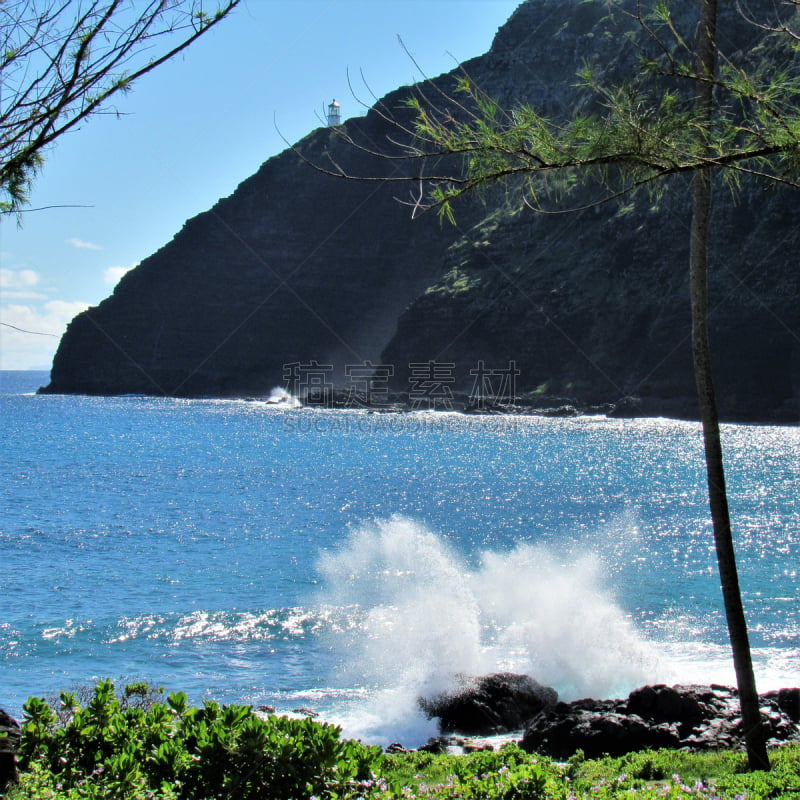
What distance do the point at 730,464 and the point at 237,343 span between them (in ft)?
404

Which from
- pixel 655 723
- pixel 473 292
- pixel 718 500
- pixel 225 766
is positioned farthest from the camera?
pixel 473 292

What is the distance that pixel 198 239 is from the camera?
17812 centimetres

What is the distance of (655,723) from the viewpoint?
12703 mm

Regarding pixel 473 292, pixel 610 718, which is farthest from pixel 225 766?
pixel 473 292

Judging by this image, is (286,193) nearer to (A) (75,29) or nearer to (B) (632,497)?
(B) (632,497)

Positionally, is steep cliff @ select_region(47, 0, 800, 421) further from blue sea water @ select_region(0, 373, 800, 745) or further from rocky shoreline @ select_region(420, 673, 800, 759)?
rocky shoreline @ select_region(420, 673, 800, 759)

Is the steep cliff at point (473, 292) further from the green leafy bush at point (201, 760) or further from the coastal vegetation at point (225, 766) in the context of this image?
the green leafy bush at point (201, 760)

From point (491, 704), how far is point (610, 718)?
9.80 feet

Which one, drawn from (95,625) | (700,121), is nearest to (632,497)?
(95,625)

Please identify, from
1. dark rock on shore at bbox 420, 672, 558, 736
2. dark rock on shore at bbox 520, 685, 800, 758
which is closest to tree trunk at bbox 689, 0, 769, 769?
dark rock on shore at bbox 520, 685, 800, 758

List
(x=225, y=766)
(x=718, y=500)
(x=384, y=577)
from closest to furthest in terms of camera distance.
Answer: (x=225, y=766), (x=718, y=500), (x=384, y=577)

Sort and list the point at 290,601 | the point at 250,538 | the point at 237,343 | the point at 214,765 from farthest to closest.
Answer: the point at 237,343 < the point at 250,538 < the point at 290,601 < the point at 214,765

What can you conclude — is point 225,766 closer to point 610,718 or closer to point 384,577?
point 610,718

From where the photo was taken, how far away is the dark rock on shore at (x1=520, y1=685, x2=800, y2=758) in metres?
12.0
